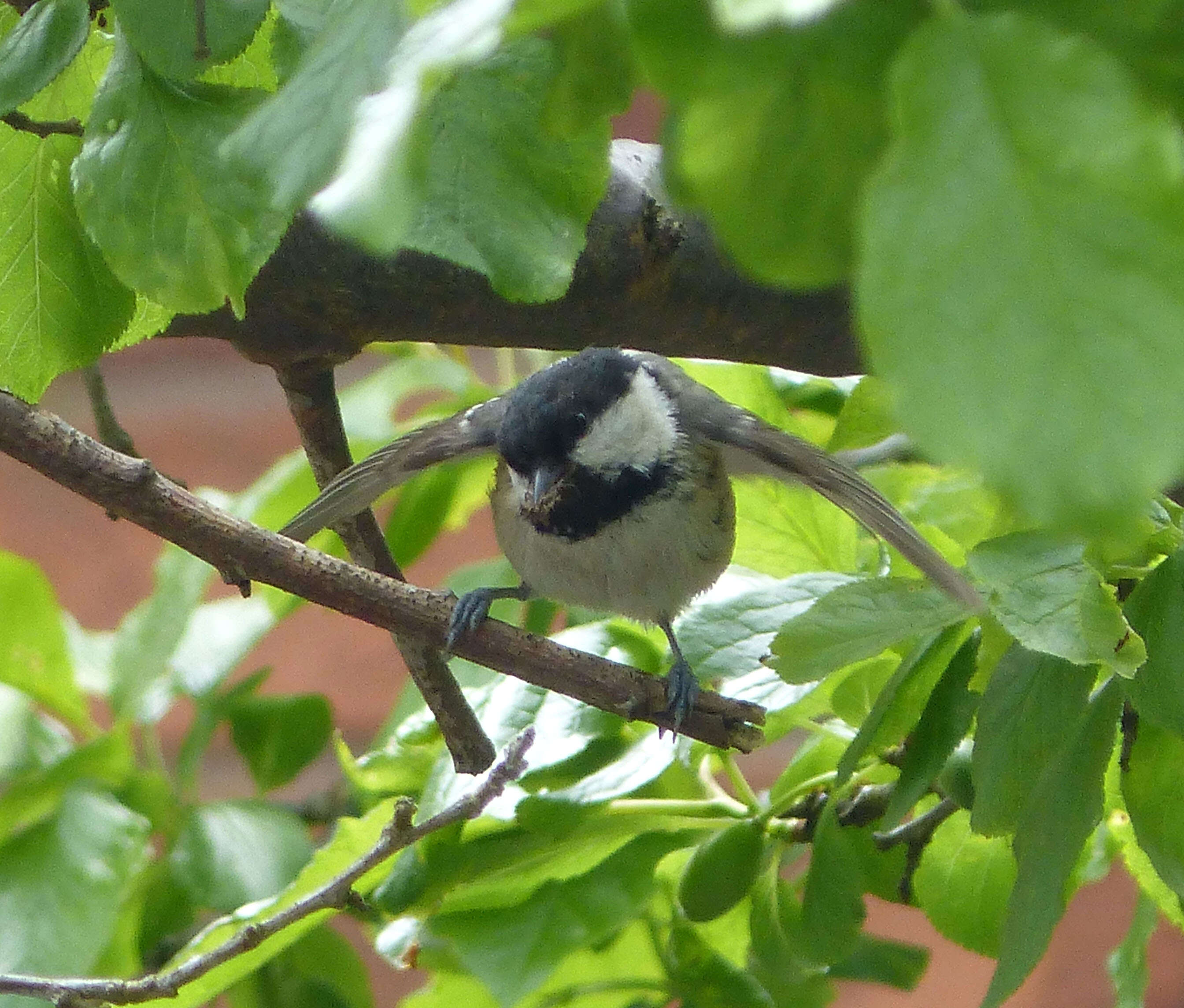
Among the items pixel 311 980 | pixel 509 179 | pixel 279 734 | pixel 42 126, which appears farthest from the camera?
pixel 279 734

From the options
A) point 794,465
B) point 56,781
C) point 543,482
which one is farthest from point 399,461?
point 56,781

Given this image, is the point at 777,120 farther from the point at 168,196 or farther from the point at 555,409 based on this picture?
the point at 555,409

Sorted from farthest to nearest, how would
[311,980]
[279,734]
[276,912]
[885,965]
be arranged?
[279,734] < [311,980] < [885,965] < [276,912]

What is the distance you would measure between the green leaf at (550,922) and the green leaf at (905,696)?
0.38ft

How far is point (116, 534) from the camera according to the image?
159 centimetres

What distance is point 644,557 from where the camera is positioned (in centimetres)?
84

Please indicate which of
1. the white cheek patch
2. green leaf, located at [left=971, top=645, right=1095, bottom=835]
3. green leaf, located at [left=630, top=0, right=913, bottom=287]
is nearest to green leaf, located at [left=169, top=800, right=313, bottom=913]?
the white cheek patch

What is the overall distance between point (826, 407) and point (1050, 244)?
647 mm

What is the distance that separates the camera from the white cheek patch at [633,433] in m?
0.82

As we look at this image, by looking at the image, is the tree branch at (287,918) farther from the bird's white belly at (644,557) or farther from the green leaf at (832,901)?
the bird's white belly at (644,557)

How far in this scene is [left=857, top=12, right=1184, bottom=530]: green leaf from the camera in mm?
135

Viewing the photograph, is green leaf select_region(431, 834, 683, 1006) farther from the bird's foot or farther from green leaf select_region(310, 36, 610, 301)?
green leaf select_region(310, 36, 610, 301)

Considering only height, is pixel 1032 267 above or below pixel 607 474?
above

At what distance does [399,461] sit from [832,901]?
0.37 meters
